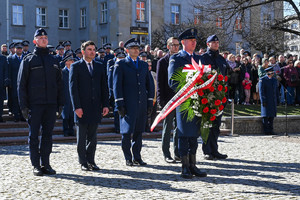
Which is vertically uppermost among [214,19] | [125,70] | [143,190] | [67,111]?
[214,19]

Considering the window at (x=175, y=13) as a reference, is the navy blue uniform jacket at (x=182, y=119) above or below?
below

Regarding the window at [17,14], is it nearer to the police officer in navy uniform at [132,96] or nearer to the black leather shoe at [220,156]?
the police officer in navy uniform at [132,96]

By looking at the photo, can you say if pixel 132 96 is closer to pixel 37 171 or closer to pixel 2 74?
pixel 37 171

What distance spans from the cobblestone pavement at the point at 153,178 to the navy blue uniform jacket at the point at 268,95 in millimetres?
4510

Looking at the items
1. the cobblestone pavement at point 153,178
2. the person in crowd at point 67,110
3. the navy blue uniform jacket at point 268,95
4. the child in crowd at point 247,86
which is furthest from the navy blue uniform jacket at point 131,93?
the child in crowd at point 247,86

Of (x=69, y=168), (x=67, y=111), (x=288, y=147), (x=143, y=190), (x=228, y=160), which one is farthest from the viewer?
Result: (x=67, y=111)

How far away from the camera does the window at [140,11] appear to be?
142 feet

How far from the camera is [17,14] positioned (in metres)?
44.4

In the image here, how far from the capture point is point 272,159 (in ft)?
32.9

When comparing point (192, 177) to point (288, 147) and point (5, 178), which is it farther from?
point (288, 147)

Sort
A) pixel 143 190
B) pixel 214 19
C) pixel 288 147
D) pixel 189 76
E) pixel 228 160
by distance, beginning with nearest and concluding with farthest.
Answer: pixel 143 190
pixel 189 76
pixel 228 160
pixel 288 147
pixel 214 19

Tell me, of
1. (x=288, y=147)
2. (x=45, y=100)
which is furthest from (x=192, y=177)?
(x=288, y=147)

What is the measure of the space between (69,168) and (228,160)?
124 inches

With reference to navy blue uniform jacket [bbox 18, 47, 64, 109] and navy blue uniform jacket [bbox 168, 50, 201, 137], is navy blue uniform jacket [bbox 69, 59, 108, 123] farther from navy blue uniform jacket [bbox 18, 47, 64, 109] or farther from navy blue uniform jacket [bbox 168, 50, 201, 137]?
navy blue uniform jacket [bbox 168, 50, 201, 137]
